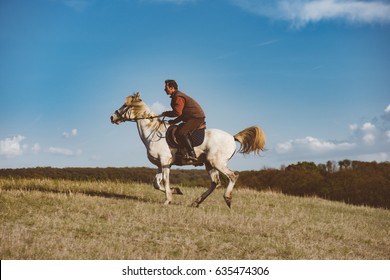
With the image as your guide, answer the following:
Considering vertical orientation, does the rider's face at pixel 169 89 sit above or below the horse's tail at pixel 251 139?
above

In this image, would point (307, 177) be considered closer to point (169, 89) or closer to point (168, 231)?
point (169, 89)

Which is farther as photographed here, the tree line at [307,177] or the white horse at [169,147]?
the tree line at [307,177]

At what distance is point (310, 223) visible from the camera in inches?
490

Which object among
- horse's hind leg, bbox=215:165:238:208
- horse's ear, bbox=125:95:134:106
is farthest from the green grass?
horse's ear, bbox=125:95:134:106

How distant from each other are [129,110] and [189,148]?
2122mm

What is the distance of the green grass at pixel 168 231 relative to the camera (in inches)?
307

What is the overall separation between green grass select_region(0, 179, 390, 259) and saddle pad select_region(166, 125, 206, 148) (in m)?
1.70

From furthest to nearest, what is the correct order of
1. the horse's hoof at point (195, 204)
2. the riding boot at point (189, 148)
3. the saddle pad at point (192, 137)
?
the horse's hoof at point (195, 204), the saddle pad at point (192, 137), the riding boot at point (189, 148)

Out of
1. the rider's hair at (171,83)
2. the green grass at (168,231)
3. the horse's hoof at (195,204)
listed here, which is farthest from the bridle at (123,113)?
the horse's hoof at (195,204)

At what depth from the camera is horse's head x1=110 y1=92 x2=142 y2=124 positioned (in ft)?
41.4

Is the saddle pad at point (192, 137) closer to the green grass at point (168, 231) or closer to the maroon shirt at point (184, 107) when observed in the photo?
the maroon shirt at point (184, 107)

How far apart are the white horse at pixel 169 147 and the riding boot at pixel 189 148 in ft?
0.60

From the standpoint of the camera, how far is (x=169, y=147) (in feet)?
39.9
